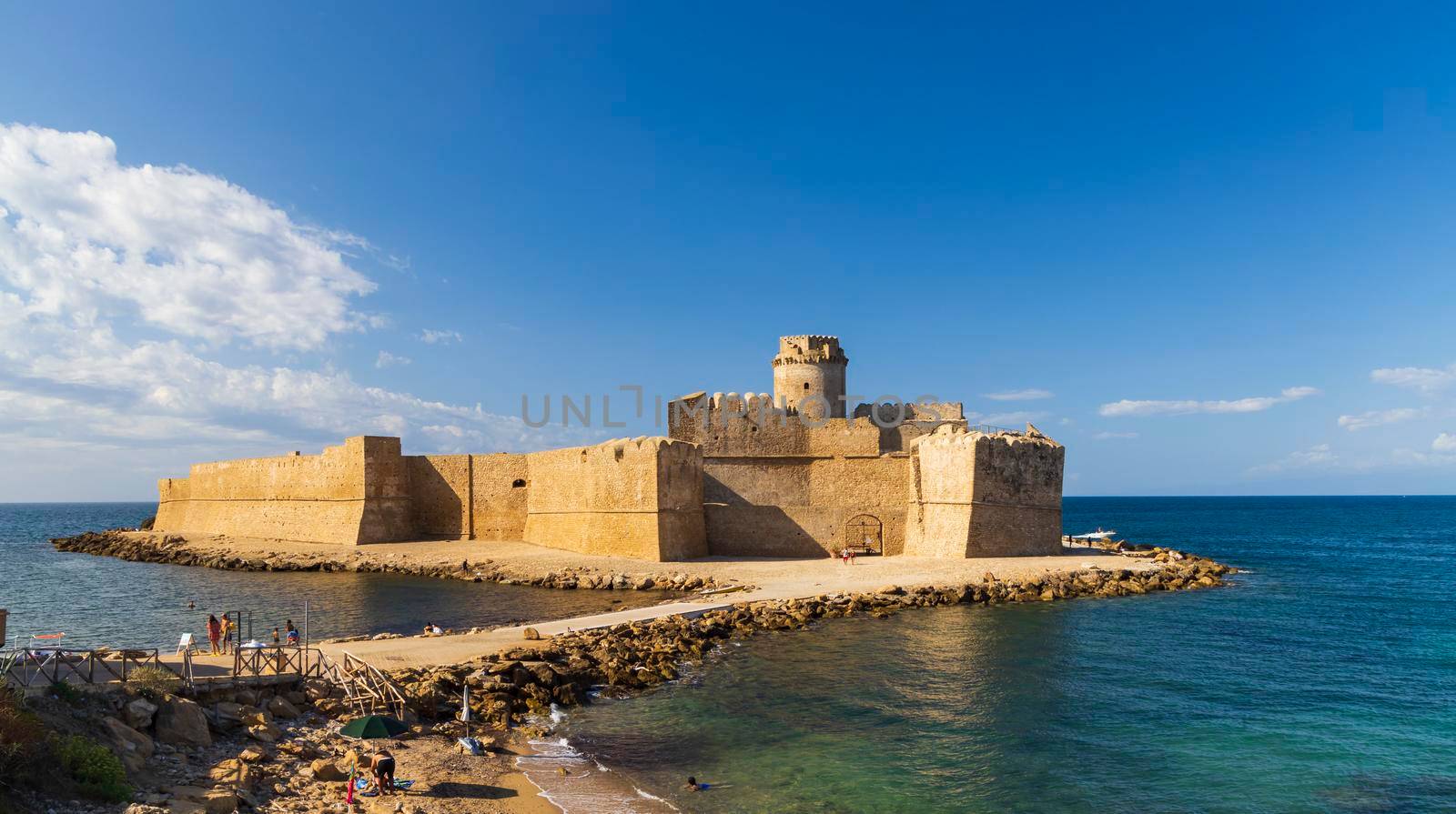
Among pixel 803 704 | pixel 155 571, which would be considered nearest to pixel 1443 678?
pixel 803 704

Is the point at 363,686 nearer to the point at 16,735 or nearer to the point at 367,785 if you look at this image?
the point at 367,785

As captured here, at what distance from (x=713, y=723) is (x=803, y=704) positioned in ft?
5.19

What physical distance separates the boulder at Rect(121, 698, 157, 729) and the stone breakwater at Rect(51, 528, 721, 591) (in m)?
15.2

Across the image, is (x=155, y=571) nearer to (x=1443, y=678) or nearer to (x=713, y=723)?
(x=713, y=723)

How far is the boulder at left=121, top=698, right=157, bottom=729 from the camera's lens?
364 inches

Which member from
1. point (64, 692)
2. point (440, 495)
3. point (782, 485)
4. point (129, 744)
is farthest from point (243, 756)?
point (440, 495)

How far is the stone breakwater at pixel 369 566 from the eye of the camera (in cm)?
2453

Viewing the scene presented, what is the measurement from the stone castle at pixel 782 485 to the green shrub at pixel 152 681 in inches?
684

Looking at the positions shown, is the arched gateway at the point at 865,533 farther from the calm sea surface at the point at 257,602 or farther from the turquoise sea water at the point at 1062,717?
the calm sea surface at the point at 257,602

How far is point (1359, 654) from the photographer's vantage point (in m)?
16.9

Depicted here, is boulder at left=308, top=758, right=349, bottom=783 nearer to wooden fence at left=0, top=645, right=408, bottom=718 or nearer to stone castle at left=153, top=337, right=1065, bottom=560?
wooden fence at left=0, top=645, right=408, bottom=718

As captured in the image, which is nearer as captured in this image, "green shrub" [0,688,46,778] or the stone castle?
"green shrub" [0,688,46,778]

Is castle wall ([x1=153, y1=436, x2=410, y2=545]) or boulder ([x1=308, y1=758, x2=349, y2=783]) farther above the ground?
castle wall ([x1=153, y1=436, x2=410, y2=545])

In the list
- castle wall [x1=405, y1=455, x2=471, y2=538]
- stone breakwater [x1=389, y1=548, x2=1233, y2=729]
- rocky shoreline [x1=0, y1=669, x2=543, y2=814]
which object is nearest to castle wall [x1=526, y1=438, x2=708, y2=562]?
castle wall [x1=405, y1=455, x2=471, y2=538]
